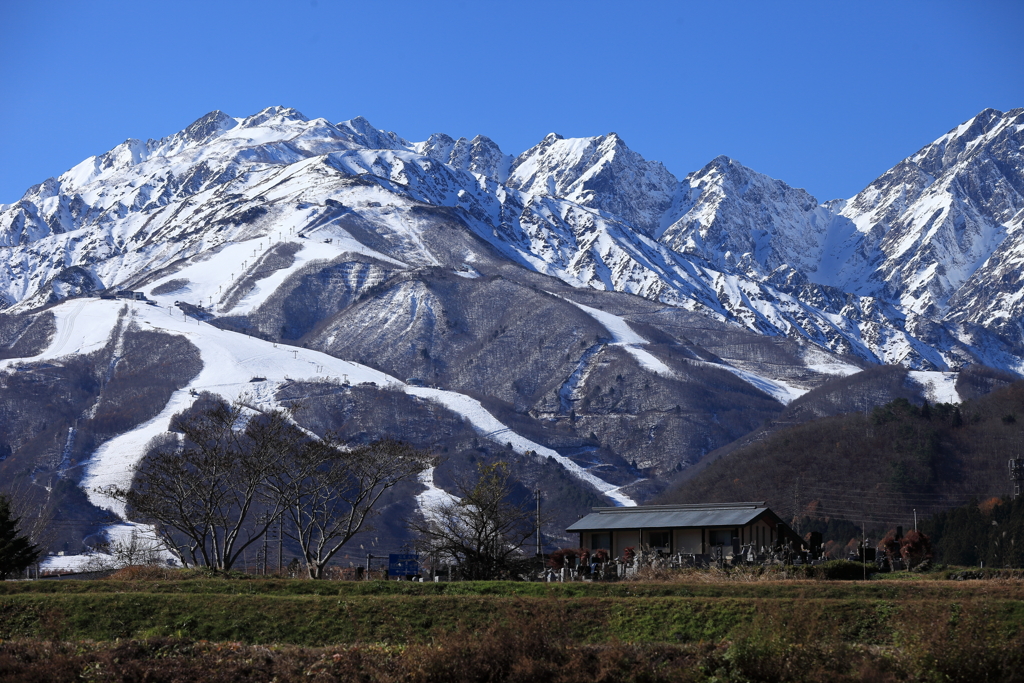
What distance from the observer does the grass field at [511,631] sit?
29938mm

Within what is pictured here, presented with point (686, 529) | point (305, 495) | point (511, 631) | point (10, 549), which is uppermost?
point (305, 495)

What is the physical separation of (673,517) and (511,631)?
111 feet

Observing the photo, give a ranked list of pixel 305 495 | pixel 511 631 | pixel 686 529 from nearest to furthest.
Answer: pixel 511 631
pixel 686 529
pixel 305 495

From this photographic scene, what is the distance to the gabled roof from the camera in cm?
6109

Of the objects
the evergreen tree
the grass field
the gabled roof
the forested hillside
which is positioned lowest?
the grass field

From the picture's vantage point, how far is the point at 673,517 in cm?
6341

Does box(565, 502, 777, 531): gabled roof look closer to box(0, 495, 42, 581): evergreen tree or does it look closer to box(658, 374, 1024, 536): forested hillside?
box(0, 495, 42, 581): evergreen tree

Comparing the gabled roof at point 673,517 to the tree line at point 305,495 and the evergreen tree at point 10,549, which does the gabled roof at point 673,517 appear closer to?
the tree line at point 305,495

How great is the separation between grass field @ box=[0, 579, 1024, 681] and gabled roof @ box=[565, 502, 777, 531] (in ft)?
64.6

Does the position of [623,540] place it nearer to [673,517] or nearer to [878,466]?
[673,517]

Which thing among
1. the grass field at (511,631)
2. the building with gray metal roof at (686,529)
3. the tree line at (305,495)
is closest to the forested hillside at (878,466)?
the building with gray metal roof at (686,529)

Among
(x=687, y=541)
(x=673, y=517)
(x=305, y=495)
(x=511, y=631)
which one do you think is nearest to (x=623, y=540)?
(x=673, y=517)

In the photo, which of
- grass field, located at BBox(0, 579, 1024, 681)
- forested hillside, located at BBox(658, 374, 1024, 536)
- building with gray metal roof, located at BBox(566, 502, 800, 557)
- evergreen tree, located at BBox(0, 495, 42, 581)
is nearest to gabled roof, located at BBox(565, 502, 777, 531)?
building with gray metal roof, located at BBox(566, 502, 800, 557)

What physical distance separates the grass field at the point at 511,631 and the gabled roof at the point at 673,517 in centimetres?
1968
